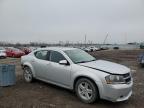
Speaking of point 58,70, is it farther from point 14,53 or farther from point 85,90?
point 14,53

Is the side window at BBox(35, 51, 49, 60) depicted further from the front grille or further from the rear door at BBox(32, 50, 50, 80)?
the front grille

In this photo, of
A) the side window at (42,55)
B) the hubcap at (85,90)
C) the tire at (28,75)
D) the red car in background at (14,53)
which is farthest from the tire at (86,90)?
the red car in background at (14,53)

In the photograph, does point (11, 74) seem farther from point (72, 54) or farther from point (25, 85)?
point (72, 54)

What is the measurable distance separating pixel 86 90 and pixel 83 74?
1.58 ft

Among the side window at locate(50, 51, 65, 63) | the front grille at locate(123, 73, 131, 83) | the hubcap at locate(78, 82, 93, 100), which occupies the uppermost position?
the side window at locate(50, 51, 65, 63)

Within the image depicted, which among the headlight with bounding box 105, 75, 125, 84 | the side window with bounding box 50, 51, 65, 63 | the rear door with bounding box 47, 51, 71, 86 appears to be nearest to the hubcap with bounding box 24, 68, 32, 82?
the rear door with bounding box 47, 51, 71, 86

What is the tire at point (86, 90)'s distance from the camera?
6.16 m

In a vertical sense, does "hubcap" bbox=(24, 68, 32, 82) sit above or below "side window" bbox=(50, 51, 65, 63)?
below

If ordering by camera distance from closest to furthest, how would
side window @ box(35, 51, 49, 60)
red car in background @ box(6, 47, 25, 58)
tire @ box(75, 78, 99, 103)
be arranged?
tire @ box(75, 78, 99, 103)
side window @ box(35, 51, 49, 60)
red car in background @ box(6, 47, 25, 58)

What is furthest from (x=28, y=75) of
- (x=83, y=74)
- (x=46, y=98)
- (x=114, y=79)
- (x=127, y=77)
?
(x=127, y=77)

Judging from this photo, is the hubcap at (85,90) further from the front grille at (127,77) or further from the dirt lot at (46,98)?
the front grille at (127,77)

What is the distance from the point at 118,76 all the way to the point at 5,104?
3318mm

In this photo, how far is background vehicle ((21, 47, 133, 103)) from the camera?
597cm

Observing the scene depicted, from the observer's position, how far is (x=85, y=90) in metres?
6.43
